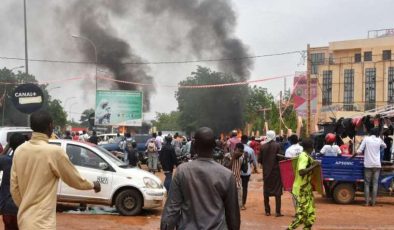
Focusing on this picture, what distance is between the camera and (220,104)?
48875 mm

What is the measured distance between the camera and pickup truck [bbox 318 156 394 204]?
44.4 feet

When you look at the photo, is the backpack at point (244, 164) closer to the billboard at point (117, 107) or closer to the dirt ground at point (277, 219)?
the dirt ground at point (277, 219)

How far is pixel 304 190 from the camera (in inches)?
347

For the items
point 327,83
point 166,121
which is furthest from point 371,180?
point 166,121

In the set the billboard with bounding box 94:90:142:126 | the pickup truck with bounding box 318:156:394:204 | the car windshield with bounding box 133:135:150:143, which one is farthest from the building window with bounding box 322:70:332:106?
the pickup truck with bounding box 318:156:394:204

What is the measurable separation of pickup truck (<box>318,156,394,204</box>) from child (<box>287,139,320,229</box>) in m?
4.79

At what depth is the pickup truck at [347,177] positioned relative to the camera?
13.5 m

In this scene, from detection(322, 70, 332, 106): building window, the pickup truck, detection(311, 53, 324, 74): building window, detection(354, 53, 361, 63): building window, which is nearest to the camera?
the pickup truck

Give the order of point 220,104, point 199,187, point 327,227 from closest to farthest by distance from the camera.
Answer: point 199,187 < point 327,227 < point 220,104

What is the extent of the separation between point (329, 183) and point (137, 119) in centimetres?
2048

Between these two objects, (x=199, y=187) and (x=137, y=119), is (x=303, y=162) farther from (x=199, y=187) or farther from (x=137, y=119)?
(x=137, y=119)

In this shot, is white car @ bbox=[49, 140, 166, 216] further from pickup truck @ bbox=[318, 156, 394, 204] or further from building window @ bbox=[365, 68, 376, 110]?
building window @ bbox=[365, 68, 376, 110]

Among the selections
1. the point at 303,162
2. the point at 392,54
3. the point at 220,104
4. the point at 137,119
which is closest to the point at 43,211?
the point at 303,162

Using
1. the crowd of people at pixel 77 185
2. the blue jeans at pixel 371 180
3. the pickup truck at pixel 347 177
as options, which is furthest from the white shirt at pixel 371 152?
the crowd of people at pixel 77 185
